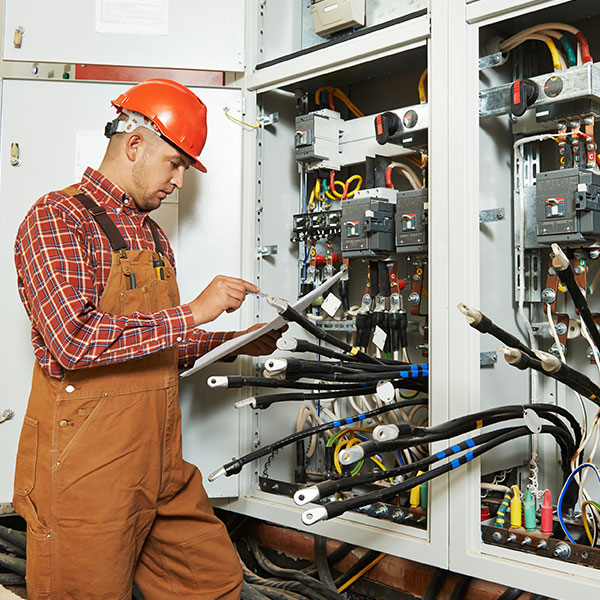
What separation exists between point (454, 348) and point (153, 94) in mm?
1011

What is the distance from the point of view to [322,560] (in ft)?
6.89

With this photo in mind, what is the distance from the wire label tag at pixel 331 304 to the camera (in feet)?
7.13

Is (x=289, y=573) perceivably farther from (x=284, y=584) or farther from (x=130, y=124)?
(x=130, y=124)

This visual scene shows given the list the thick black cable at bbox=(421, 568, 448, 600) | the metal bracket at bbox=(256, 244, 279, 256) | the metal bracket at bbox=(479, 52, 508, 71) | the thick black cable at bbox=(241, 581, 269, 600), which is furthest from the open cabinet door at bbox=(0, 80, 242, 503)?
the metal bracket at bbox=(479, 52, 508, 71)

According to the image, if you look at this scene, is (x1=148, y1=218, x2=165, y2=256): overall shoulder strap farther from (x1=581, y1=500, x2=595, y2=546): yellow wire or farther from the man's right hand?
(x1=581, y1=500, x2=595, y2=546): yellow wire

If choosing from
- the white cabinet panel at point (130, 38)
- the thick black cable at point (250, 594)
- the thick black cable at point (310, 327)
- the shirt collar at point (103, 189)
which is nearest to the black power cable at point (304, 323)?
the thick black cable at point (310, 327)

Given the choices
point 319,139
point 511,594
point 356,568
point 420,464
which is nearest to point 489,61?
point 319,139

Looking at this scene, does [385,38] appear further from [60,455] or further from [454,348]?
[60,455]

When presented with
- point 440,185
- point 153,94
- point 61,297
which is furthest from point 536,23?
point 61,297

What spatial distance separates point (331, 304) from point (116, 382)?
80 cm

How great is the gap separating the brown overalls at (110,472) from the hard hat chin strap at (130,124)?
21 cm

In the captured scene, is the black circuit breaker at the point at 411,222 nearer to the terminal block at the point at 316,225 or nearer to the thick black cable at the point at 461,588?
the terminal block at the point at 316,225

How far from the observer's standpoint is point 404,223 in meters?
1.92

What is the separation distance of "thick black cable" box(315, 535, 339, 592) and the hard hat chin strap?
4.25ft
